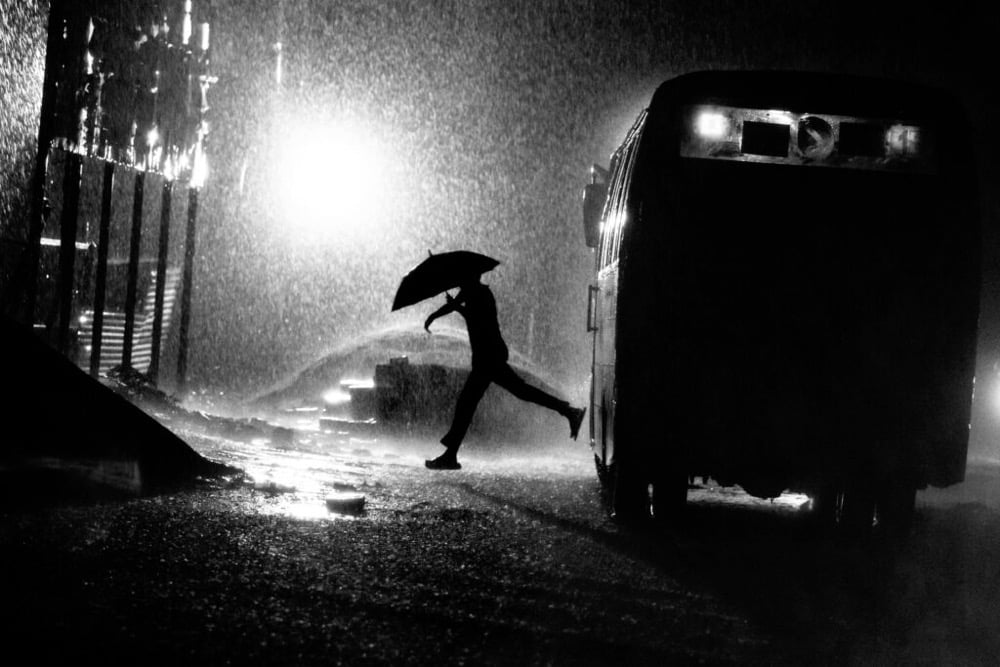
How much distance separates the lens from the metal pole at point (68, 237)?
2011 cm

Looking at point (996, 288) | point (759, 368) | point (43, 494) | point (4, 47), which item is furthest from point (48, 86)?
point (996, 288)

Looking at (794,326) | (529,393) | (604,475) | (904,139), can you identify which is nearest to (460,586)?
(794,326)

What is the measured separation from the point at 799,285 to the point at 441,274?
435 centimetres

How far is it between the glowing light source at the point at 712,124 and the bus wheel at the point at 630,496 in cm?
243

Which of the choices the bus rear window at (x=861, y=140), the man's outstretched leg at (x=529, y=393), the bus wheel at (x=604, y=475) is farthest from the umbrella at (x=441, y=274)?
the bus rear window at (x=861, y=140)

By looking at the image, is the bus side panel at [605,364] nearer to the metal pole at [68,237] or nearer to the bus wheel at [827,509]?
the bus wheel at [827,509]

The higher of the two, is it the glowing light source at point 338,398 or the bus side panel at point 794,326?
the bus side panel at point 794,326

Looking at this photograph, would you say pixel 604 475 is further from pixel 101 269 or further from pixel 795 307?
pixel 101 269

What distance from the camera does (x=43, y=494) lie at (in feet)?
26.2

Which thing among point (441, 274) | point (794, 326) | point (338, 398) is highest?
point (441, 274)

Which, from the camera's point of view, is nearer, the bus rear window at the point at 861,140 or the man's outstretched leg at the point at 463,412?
the bus rear window at the point at 861,140

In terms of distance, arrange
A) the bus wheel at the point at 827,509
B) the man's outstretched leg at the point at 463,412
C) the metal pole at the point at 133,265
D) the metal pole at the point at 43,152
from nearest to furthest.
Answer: the bus wheel at the point at 827,509 < the man's outstretched leg at the point at 463,412 < the metal pole at the point at 43,152 < the metal pole at the point at 133,265

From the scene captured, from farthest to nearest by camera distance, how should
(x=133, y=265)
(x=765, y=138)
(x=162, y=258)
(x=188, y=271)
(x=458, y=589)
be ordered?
1. (x=188, y=271)
2. (x=162, y=258)
3. (x=133, y=265)
4. (x=765, y=138)
5. (x=458, y=589)

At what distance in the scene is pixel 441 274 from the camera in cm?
1141
